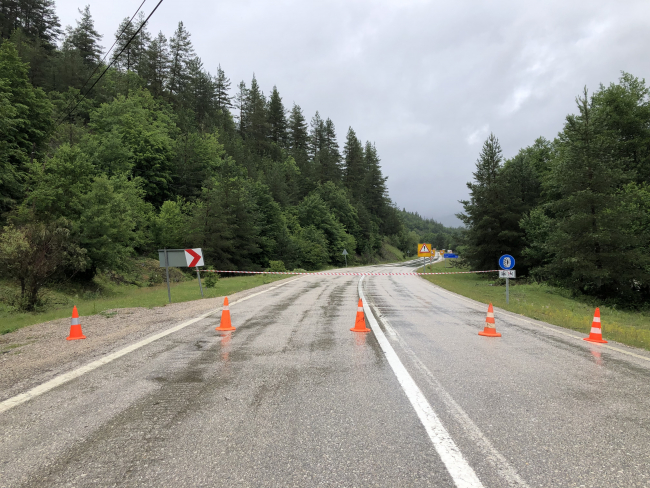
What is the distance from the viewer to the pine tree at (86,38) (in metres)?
57.2

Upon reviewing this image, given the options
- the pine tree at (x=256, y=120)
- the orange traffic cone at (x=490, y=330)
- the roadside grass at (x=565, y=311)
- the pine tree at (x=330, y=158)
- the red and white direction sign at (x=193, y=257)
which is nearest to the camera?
the orange traffic cone at (x=490, y=330)

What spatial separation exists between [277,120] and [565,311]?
73.2 m

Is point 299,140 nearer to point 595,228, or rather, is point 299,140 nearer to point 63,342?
point 595,228

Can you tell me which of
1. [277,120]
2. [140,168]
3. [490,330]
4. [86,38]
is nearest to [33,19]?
[86,38]

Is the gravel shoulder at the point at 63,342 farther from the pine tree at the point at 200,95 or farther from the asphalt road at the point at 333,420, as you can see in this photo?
the pine tree at the point at 200,95

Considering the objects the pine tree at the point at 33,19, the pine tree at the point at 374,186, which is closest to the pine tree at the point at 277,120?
the pine tree at the point at 374,186

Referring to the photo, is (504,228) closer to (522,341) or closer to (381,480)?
(522,341)

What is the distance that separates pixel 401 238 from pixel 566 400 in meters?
100

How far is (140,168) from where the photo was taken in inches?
1614

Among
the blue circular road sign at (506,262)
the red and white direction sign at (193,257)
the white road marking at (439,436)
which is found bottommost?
the white road marking at (439,436)

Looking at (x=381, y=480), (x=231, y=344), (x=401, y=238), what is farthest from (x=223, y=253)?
(x=401, y=238)

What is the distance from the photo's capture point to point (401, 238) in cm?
10206

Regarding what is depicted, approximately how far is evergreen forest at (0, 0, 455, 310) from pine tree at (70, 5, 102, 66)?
19 cm

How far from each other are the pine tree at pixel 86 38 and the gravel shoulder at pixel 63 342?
64.2 meters
